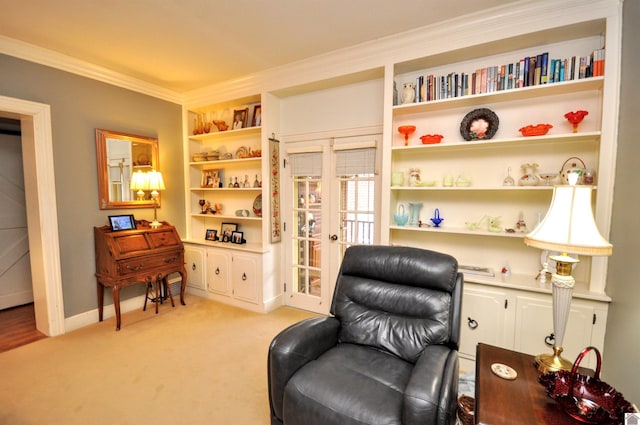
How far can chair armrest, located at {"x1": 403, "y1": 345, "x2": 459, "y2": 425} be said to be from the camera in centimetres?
112

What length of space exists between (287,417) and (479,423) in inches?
33.5

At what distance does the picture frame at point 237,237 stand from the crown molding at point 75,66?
197 cm

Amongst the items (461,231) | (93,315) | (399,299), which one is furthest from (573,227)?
(93,315)

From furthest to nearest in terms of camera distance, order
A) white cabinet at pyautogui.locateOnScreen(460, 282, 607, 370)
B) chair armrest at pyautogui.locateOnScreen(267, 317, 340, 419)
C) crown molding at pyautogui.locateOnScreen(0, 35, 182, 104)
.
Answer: crown molding at pyautogui.locateOnScreen(0, 35, 182, 104) → white cabinet at pyautogui.locateOnScreen(460, 282, 607, 370) → chair armrest at pyautogui.locateOnScreen(267, 317, 340, 419)

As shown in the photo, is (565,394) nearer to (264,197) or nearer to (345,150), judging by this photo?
(345,150)

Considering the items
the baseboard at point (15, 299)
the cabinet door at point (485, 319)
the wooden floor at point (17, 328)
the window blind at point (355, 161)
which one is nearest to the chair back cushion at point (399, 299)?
the cabinet door at point (485, 319)

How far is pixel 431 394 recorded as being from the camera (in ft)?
3.76

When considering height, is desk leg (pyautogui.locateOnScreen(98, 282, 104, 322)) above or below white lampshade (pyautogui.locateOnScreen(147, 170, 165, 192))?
below

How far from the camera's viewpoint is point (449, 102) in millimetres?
2510

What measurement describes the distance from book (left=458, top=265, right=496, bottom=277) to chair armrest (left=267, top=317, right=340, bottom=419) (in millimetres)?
1419

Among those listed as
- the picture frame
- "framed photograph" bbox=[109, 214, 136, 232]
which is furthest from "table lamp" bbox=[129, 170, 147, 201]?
the picture frame

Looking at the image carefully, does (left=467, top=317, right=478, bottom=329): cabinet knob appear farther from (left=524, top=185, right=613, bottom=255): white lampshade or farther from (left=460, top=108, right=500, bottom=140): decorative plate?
(left=460, top=108, right=500, bottom=140): decorative plate

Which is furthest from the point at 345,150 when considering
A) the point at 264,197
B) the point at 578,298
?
the point at 578,298

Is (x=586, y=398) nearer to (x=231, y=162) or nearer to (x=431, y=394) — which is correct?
(x=431, y=394)
